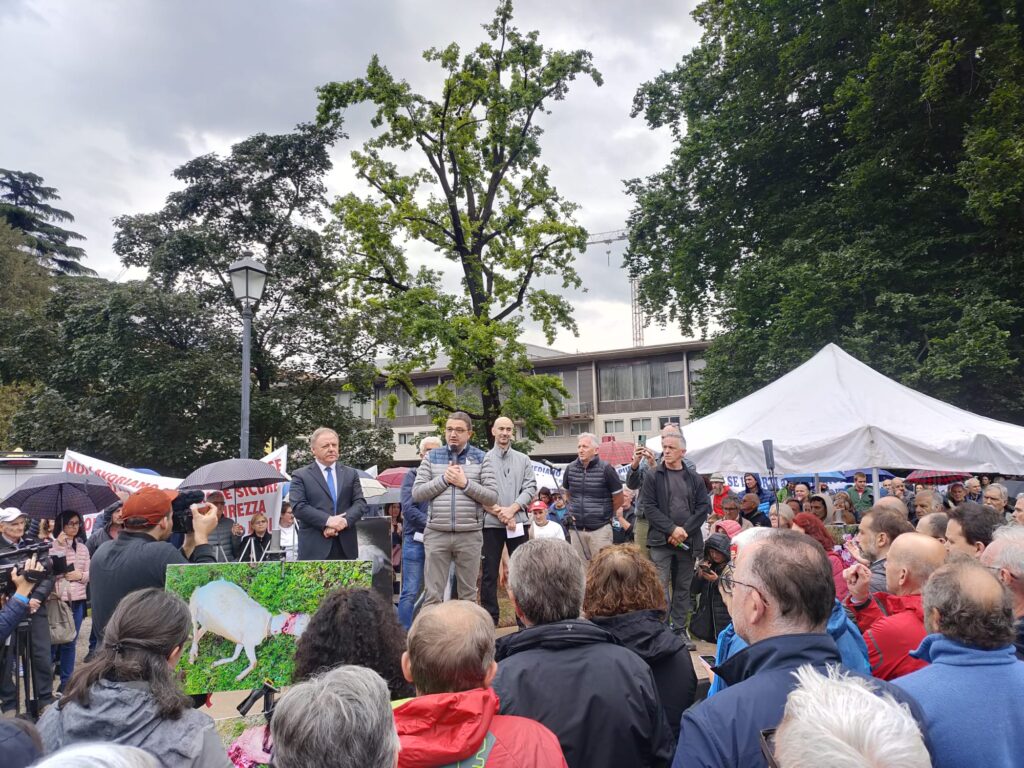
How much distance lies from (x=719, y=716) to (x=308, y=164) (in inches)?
1068

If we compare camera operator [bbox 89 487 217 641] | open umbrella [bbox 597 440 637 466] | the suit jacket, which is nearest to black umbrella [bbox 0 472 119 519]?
the suit jacket

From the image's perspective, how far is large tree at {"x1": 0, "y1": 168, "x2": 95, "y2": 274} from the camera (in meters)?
41.8

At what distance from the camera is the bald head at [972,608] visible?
2445 mm

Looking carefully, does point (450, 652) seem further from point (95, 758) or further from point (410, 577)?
point (410, 577)

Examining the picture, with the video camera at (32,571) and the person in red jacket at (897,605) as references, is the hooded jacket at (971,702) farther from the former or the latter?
the video camera at (32,571)

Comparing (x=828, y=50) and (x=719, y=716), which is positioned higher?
(x=828, y=50)

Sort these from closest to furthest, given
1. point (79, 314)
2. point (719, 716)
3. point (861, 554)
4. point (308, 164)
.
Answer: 1. point (719, 716)
2. point (861, 554)
3. point (79, 314)
4. point (308, 164)

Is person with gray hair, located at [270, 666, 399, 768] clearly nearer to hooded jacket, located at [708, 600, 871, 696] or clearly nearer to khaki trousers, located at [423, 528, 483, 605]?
hooded jacket, located at [708, 600, 871, 696]

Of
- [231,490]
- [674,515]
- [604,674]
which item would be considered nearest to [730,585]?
[604,674]

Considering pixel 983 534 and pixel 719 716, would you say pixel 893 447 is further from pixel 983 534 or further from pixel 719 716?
pixel 719 716

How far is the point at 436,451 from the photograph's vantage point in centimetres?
681

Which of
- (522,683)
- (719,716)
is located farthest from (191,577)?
(719,716)

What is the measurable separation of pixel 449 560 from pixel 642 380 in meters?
43.7

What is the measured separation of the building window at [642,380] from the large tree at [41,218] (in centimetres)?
3242
